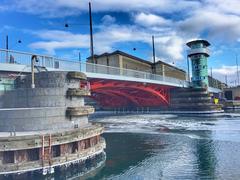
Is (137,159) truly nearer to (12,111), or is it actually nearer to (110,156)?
(110,156)

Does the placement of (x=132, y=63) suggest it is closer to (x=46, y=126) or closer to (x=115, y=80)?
(x=115, y=80)

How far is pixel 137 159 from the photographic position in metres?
18.1

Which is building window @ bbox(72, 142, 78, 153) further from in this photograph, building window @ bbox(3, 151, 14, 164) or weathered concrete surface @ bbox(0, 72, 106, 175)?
building window @ bbox(3, 151, 14, 164)

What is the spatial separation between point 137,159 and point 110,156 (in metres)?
2.01

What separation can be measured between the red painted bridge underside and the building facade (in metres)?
9.92

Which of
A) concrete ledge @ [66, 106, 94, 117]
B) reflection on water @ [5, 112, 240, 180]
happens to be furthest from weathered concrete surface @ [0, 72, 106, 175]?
reflection on water @ [5, 112, 240, 180]

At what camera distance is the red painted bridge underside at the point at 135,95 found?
48.7 m

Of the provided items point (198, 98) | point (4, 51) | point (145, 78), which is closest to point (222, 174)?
point (4, 51)

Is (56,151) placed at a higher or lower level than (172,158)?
higher

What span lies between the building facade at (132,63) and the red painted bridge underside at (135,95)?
9918 millimetres

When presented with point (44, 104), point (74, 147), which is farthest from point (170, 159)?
point (44, 104)

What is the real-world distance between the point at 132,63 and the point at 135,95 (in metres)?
20.7

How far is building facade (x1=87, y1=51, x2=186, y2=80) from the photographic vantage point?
70.2 metres

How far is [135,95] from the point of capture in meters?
59.4
